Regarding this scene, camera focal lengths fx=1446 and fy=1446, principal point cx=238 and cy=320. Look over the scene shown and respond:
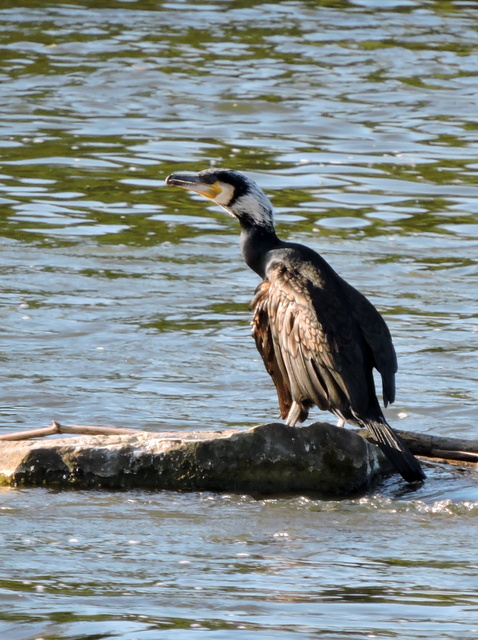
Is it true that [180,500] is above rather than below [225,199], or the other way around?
below

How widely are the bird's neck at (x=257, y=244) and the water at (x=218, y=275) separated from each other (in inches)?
50.3

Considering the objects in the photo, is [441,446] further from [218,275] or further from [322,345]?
[218,275]

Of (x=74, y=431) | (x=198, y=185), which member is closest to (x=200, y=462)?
(x=74, y=431)

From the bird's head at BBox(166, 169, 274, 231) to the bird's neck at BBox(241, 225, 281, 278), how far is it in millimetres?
26

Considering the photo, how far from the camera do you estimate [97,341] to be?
33.9ft

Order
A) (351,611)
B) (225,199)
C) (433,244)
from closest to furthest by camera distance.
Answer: (351,611)
(225,199)
(433,244)

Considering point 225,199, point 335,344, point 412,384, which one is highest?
point 225,199

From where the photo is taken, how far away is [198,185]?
27.0 ft

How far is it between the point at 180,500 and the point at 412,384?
10.5ft

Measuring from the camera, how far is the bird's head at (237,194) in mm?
7871

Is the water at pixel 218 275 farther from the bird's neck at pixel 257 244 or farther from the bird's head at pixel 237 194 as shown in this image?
the bird's head at pixel 237 194

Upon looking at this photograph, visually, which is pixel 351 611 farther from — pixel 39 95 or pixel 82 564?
pixel 39 95

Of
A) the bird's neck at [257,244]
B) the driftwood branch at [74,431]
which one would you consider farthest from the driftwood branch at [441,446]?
the driftwood branch at [74,431]

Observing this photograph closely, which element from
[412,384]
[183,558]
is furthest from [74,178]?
[183,558]
